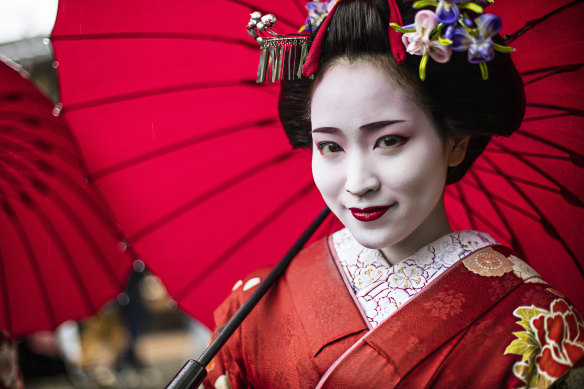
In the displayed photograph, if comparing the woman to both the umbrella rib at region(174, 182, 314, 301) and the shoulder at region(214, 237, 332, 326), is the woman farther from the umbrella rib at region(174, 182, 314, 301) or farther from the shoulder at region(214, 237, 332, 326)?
the umbrella rib at region(174, 182, 314, 301)

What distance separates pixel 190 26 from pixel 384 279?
0.90 metres

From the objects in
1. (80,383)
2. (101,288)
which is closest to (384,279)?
(101,288)

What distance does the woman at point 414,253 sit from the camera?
117cm

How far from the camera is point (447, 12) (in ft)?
3.42

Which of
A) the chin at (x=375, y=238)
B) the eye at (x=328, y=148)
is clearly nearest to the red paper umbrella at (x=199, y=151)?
the eye at (x=328, y=148)

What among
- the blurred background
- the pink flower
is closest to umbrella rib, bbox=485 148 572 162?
the pink flower

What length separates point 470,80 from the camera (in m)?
1.20

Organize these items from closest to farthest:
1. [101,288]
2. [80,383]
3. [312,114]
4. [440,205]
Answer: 1. [312,114]
2. [440,205]
3. [101,288]
4. [80,383]

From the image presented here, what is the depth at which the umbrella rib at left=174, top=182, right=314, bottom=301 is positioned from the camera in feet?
5.76

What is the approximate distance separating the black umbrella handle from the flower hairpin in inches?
26.9

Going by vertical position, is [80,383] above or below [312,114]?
below

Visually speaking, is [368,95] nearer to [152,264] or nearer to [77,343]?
[152,264]

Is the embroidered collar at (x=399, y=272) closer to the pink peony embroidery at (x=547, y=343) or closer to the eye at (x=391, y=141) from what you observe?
the pink peony embroidery at (x=547, y=343)

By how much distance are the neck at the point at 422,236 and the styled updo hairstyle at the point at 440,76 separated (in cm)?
23
